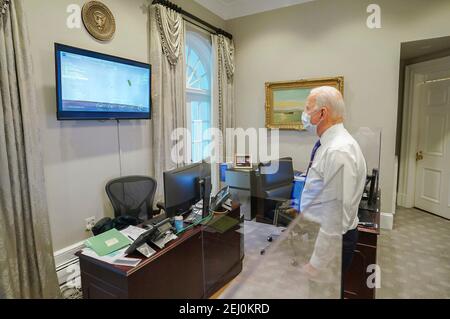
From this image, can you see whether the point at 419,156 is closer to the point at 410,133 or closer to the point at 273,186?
the point at 410,133

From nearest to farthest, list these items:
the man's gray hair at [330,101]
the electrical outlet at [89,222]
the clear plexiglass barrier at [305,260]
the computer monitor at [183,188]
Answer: the clear plexiglass barrier at [305,260] < the man's gray hair at [330,101] < the computer monitor at [183,188] < the electrical outlet at [89,222]

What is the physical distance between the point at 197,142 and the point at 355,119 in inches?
88.1

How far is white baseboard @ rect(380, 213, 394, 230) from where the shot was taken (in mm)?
3619

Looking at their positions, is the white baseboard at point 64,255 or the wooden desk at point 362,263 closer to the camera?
the wooden desk at point 362,263

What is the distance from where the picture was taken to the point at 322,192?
1277 mm

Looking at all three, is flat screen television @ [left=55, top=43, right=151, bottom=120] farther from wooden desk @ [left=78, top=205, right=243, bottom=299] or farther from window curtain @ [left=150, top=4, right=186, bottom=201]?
wooden desk @ [left=78, top=205, right=243, bottom=299]

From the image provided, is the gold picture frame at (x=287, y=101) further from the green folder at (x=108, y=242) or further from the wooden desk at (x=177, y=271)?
A: the green folder at (x=108, y=242)

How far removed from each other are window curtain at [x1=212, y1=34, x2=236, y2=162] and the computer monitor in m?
2.34

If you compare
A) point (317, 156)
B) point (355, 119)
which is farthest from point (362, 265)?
point (355, 119)

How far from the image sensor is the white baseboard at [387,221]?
11.9 ft

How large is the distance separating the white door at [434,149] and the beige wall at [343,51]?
3.25 ft

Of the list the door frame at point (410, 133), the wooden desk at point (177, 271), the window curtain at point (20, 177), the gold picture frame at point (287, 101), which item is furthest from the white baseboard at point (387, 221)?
the window curtain at point (20, 177)

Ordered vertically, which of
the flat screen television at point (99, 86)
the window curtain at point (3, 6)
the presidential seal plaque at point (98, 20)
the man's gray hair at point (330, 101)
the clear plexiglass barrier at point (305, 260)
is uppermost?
the presidential seal plaque at point (98, 20)
